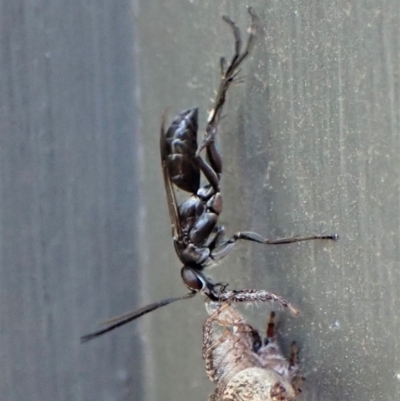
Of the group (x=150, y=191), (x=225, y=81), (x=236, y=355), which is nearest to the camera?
(x=236, y=355)

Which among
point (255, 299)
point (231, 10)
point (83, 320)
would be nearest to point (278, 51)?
point (231, 10)

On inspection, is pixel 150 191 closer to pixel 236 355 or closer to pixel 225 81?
pixel 225 81

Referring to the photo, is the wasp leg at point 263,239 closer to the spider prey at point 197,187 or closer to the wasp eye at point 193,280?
the spider prey at point 197,187

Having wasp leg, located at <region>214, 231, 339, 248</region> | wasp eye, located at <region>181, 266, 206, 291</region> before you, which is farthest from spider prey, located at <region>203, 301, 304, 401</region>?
wasp leg, located at <region>214, 231, 339, 248</region>

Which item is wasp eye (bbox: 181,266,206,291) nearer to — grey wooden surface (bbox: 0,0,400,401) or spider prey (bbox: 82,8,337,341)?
spider prey (bbox: 82,8,337,341)

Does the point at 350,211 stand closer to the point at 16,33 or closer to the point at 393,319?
the point at 393,319

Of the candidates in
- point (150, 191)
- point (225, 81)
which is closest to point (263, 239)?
point (225, 81)

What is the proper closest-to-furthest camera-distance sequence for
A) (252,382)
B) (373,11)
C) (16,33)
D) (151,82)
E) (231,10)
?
1. (373,11)
2. (252,382)
3. (231,10)
4. (16,33)
5. (151,82)
